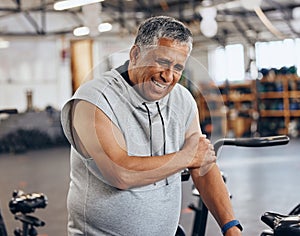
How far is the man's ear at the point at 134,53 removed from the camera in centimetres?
104

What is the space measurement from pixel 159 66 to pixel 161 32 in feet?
0.23

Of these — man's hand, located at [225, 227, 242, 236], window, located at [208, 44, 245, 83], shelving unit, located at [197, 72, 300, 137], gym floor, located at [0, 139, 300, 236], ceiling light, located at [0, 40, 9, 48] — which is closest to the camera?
man's hand, located at [225, 227, 242, 236]

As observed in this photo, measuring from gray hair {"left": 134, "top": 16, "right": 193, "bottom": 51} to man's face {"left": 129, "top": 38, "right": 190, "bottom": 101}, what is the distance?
0.01 metres

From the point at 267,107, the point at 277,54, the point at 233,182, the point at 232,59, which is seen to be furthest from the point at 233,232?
the point at 232,59

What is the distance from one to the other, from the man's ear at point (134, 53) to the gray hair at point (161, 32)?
0.4 inches

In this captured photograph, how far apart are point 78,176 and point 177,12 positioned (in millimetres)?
11278

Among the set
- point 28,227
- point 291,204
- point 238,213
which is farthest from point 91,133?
point 291,204

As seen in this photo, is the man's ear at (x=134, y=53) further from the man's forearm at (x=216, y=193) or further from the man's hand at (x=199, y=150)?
the man's forearm at (x=216, y=193)

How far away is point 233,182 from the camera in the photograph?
5891 mm

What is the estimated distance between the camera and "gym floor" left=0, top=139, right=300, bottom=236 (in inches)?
155

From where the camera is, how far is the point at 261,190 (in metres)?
5.35

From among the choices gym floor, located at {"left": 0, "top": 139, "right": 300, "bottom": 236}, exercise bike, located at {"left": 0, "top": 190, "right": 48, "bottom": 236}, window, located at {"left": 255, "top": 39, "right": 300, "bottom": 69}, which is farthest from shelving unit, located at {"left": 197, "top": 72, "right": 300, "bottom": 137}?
exercise bike, located at {"left": 0, "top": 190, "right": 48, "bottom": 236}

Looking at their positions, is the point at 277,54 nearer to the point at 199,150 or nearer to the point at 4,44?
the point at 4,44

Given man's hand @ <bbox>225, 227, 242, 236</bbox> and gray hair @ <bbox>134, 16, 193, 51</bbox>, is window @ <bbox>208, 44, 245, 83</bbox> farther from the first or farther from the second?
gray hair @ <bbox>134, 16, 193, 51</bbox>
